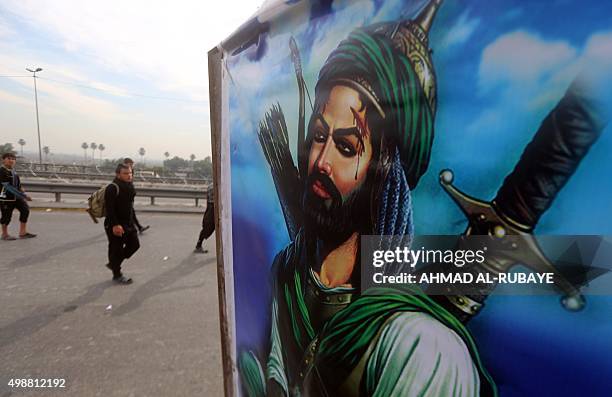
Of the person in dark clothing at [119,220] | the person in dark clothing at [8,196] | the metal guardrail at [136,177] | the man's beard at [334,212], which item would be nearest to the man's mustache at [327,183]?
the man's beard at [334,212]

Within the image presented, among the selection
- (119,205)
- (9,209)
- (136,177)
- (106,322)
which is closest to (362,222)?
(106,322)

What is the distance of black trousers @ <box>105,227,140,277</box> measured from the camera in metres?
4.80

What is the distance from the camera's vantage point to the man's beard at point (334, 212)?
1115 millimetres

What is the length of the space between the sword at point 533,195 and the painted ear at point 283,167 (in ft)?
1.87

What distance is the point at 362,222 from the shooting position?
1.12 m

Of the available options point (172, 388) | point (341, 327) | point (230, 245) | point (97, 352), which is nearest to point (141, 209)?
point (97, 352)

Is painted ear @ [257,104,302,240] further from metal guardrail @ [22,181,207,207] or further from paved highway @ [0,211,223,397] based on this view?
metal guardrail @ [22,181,207,207]

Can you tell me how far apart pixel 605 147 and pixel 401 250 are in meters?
0.54

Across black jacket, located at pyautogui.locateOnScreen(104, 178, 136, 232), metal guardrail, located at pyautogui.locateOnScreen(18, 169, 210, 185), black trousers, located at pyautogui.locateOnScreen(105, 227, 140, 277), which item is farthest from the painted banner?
metal guardrail, located at pyautogui.locateOnScreen(18, 169, 210, 185)

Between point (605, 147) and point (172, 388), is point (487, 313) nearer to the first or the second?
point (605, 147)

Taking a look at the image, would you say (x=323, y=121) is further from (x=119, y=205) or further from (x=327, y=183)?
(x=119, y=205)

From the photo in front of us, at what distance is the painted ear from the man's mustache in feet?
0.22

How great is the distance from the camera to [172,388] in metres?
2.74

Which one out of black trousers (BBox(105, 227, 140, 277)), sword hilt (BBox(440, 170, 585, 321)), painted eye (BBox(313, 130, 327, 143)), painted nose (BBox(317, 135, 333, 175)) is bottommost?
black trousers (BBox(105, 227, 140, 277))
